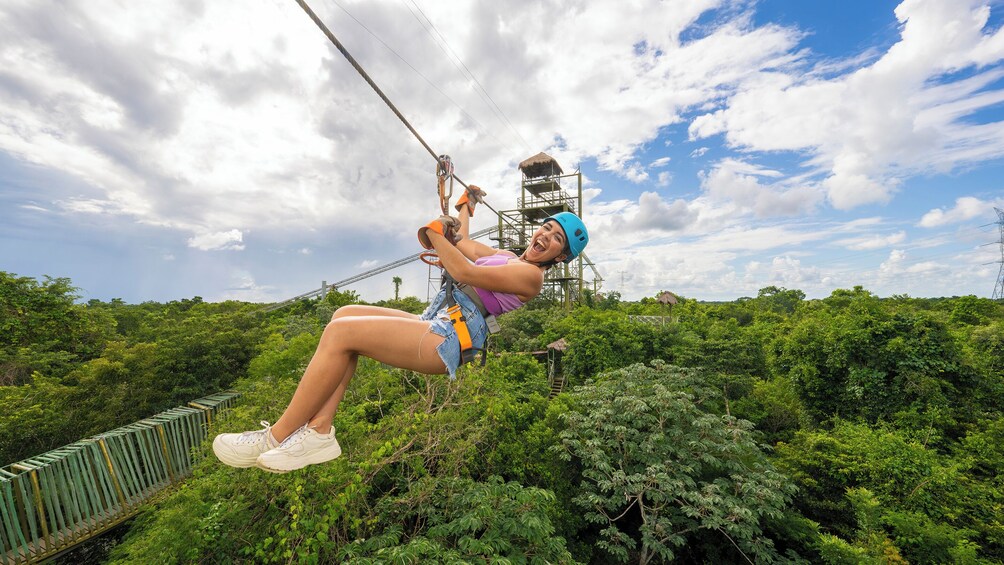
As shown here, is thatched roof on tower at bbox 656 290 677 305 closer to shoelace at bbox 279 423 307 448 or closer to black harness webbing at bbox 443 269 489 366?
black harness webbing at bbox 443 269 489 366

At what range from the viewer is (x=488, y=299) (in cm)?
218

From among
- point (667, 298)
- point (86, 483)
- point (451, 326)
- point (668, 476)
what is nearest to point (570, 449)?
point (668, 476)

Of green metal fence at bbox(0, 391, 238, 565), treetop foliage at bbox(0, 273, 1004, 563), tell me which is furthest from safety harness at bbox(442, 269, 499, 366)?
green metal fence at bbox(0, 391, 238, 565)

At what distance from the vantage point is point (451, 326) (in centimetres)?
202

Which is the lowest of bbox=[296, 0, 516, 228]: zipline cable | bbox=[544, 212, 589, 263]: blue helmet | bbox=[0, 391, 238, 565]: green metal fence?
bbox=[0, 391, 238, 565]: green metal fence

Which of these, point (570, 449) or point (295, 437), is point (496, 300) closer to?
point (295, 437)

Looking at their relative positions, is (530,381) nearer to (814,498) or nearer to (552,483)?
(552,483)

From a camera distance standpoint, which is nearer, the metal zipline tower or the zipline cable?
the zipline cable

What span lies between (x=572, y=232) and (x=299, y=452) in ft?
5.84

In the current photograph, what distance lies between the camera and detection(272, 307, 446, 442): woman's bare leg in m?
1.92

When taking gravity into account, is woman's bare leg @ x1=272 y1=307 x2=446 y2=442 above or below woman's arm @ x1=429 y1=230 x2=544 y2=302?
below

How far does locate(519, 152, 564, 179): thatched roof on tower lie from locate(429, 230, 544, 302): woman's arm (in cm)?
2240

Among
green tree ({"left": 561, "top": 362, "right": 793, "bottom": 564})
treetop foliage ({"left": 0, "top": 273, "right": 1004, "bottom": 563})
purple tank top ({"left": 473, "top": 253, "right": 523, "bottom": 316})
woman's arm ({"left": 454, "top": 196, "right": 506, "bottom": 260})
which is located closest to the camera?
purple tank top ({"left": 473, "top": 253, "right": 523, "bottom": 316})

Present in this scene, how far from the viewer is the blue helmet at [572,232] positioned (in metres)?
2.18
